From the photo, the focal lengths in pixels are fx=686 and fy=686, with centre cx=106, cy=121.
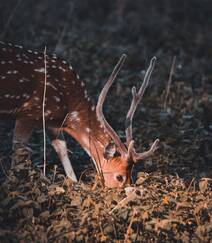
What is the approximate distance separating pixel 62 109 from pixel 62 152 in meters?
0.63

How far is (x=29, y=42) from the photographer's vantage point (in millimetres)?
11766

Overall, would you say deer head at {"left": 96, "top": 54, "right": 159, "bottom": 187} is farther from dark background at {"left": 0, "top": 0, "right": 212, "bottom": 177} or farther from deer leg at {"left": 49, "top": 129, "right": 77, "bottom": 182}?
dark background at {"left": 0, "top": 0, "right": 212, "bottom": 177}

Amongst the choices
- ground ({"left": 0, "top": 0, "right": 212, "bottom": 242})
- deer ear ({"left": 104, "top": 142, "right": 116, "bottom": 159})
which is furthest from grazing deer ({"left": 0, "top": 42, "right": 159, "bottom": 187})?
ground ({"left": 0, "top": 0, "right": 212, "bottom": 242})

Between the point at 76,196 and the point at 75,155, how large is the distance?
226 centimetres

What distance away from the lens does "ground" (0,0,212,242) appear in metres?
5.84

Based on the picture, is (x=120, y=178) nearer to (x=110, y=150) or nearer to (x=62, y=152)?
(x=110, y=150)

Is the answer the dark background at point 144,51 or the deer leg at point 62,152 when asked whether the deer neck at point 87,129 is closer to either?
the deer leg at point 62,152

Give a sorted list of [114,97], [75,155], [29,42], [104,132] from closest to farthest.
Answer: [104,132]
[75,155]
[114,97]
[29,42]

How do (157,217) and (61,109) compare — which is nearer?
(157,217)

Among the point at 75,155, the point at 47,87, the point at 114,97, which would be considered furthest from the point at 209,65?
the point at 47,87

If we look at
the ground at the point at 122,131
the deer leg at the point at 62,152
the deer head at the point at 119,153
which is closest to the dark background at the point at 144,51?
the ground at the point at 122,131

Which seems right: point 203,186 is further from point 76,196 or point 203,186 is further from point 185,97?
point 185,97

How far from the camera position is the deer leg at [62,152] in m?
7.74

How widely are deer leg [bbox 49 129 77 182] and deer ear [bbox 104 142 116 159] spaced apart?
470 mm
